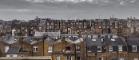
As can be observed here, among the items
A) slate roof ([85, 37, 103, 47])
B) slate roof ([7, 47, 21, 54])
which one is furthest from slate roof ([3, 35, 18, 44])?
slate roof ([85, 37, 103, 47])

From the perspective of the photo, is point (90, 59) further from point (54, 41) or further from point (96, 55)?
point (54, 41)

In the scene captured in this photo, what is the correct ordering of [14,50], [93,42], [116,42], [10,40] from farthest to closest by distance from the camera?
[10,40] < [93,42] < [116,42] < [14,50]

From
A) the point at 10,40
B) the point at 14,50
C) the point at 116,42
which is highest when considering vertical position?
the point at 10,40

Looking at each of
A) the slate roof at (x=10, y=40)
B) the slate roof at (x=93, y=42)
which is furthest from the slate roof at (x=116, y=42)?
the slate roof at (x=10, y=40)

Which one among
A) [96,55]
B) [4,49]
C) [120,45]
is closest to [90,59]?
[96,55]

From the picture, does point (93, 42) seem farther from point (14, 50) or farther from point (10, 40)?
point (10, 40)

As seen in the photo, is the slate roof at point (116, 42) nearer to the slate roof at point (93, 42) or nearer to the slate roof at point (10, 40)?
the slate roof at point (93, 42)

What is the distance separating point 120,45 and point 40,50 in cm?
1373

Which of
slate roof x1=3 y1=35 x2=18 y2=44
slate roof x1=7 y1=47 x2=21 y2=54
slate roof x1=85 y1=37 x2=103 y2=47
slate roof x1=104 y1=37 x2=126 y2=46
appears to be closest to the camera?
slate roof x1=7 y1=47 x2=21 y2=54

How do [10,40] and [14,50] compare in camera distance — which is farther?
[10,40]

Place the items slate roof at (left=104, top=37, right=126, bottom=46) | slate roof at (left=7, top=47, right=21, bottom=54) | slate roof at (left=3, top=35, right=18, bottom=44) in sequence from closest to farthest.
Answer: slate roof at (left=7, top=47, right=21, bottom=54)
slate roof at (left=104, top=37, right=126, bottom=46)
slate roof at (left=3, top=35, right=18, bottom=44)

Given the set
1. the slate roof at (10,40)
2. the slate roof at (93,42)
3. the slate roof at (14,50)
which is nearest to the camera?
the slate roof at (14,50)

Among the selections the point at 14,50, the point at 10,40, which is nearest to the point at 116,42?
Answer: the point at 14,50

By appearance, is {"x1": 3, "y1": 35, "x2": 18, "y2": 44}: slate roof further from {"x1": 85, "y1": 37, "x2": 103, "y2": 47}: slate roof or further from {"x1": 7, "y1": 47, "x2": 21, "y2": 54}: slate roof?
{"x1": 85, "y1": 37, "x2": 103, "y2": 47}: slate roof
